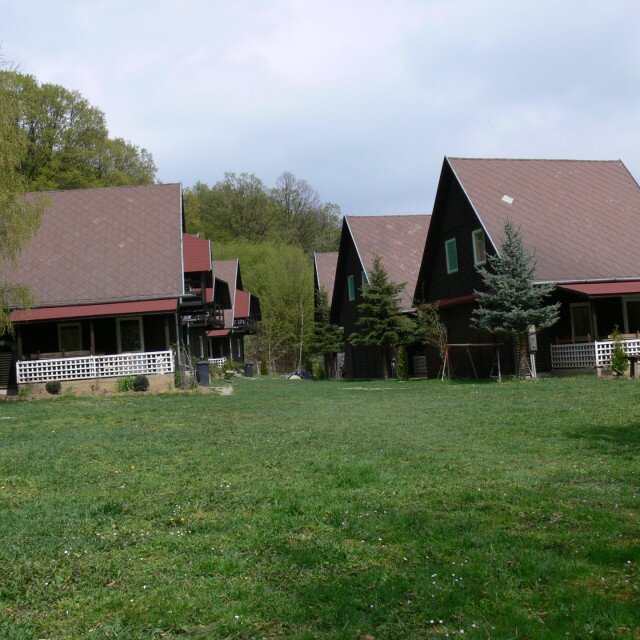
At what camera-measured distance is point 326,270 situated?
46281 mm

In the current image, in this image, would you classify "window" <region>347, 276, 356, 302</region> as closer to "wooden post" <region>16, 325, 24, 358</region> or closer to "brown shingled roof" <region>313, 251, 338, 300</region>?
"brown shingled roof" <region>313, 251, 338, 300</region>

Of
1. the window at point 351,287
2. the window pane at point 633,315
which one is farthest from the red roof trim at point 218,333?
the window pane at point 633,315

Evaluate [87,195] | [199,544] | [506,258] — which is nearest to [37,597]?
[199,544]

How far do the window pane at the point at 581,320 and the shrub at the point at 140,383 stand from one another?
14003mm

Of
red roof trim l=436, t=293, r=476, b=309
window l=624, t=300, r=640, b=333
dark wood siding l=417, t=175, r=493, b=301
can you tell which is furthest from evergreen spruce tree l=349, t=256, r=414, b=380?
window l=624, t=300, r=640, b=333

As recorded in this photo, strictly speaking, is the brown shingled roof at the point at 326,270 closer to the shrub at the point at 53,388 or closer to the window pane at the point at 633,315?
the window pane at the point at 633,315

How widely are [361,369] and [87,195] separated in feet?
48.2

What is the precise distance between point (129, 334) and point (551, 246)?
15.0 meters

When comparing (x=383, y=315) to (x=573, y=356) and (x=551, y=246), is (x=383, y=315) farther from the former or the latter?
(x=573, y=356)

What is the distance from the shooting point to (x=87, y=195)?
32.3 m

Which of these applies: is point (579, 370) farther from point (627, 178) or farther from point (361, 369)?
point (361, 369)

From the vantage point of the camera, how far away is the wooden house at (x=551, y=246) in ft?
83.7

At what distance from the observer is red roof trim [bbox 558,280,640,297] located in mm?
24172

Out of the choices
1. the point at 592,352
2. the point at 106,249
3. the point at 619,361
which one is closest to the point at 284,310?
the point at 106,249
